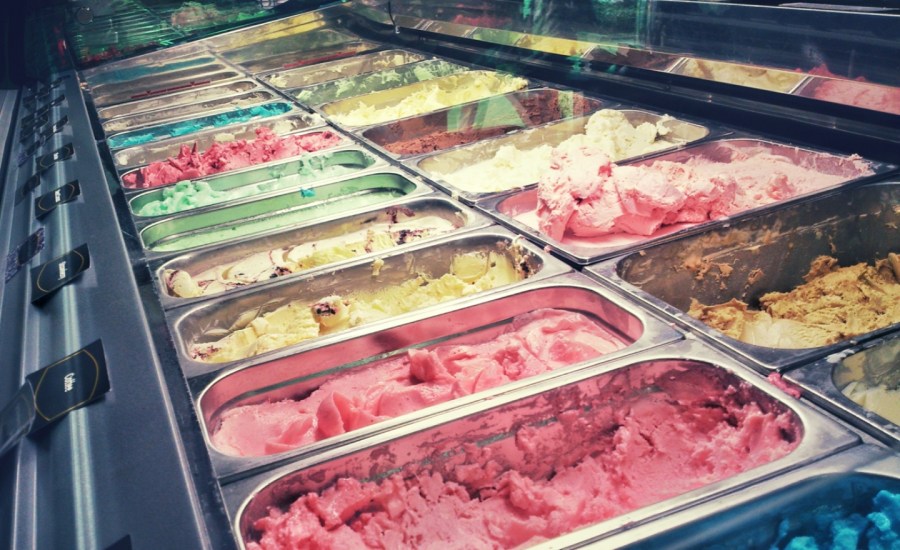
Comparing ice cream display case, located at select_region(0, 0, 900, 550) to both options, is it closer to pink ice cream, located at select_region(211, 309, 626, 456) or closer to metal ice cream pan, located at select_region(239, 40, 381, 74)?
pink ice cream, located at select_region(211, 309, 626, 456)

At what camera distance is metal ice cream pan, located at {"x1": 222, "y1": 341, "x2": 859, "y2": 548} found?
111 cm

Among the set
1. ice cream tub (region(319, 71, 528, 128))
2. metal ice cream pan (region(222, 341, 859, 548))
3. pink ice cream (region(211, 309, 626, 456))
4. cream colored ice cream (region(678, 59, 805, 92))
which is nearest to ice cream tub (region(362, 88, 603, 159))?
ice cream tub (region(319, 71, 528, 128))

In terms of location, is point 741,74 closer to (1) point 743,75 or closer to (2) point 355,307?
(1) point 743,75

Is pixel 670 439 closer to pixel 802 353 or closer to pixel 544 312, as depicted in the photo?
pixel 802 353

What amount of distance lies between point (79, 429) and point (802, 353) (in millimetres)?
1280

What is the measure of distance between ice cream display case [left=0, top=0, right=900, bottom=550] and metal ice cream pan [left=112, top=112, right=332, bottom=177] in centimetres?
1

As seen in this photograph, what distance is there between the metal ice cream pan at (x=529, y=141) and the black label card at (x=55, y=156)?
138cm

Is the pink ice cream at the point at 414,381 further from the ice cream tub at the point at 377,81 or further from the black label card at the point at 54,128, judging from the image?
the ice cream tub at the point at 377,81

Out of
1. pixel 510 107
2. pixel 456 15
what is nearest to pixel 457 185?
pixel 510 107

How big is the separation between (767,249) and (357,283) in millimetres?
1159

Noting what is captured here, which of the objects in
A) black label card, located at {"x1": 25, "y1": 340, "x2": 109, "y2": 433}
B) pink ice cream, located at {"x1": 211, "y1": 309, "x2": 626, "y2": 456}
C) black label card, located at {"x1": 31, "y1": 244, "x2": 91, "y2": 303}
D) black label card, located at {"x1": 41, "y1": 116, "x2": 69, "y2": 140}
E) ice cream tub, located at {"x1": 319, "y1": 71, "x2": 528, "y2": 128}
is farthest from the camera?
ice cream tub, located at {"x1": 319, "y1": 71, "x2": 528, "y2": 128}

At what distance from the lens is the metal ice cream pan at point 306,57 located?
5.03 metres

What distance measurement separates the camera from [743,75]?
2.43 metres

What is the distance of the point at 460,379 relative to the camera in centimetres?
153
